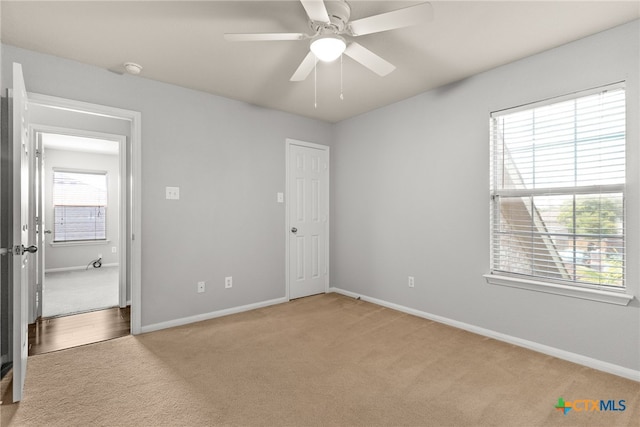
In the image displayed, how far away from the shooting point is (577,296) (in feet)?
8.12

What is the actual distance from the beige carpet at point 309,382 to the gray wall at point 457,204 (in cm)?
30

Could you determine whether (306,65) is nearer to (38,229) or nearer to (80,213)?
(38,229)

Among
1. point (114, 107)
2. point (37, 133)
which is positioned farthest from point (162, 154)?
point (37, 133)

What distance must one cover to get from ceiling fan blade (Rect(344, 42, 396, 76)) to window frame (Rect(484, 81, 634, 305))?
4.43ft

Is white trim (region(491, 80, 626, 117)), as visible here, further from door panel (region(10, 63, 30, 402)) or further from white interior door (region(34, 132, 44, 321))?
white interior door (region(34, 132, 44, 321))

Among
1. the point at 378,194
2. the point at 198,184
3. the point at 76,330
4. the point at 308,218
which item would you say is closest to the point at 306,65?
the point at 198,184

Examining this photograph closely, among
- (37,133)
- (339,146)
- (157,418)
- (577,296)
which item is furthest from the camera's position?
(339,146)

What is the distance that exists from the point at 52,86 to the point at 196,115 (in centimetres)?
119

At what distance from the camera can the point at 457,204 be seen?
326 centimetres

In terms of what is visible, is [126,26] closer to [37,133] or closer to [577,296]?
[37,133]

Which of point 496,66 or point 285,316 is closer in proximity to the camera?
point 496,66

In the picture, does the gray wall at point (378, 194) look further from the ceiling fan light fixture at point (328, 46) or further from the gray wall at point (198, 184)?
the ceiling fan light fixture at point (328, 46)

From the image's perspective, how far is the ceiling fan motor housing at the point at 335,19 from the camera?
6.24 ft

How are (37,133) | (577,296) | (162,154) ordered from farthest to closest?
(37,133) → (162,154) → (577,296)
